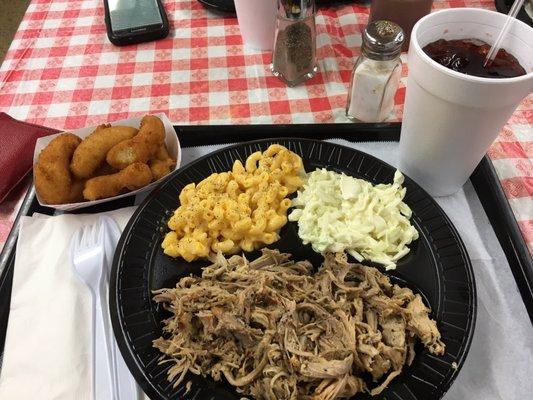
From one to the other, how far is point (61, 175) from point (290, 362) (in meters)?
0.74

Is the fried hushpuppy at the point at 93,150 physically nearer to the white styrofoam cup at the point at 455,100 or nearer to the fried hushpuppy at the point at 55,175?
the fried hushpuppy at the point at 55,175

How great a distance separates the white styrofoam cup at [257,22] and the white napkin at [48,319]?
85cm

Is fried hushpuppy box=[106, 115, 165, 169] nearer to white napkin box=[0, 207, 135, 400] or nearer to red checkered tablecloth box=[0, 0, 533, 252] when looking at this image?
white napkin box=[0, 207, 135, 400]

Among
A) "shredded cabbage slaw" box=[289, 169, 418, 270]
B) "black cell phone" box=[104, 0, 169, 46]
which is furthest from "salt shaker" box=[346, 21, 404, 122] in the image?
"black cell phone" box=[104, 0, 169, 46]

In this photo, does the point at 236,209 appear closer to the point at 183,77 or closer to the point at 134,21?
the point at 183,77

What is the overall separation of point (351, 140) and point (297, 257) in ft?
1.54

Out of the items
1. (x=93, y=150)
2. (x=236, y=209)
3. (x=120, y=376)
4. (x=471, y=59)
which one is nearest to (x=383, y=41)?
(x=471, y=59)

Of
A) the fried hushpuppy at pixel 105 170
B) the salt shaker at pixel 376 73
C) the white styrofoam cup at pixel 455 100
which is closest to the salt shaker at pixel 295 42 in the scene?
the salt shaker at pixel 376 73

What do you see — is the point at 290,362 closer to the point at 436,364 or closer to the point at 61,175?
the point at 436,364

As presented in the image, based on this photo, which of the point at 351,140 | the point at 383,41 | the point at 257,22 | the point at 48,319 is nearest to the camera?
the point at 48,319

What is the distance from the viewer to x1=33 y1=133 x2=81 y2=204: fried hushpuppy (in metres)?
1.13

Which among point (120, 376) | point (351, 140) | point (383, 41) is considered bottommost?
point (120, 376)

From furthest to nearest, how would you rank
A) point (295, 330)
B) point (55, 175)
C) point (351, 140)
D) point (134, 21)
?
point (134, 21)
point (351, 140)
point (55, 175)
point (295, 330)

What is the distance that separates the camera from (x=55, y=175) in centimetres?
113
